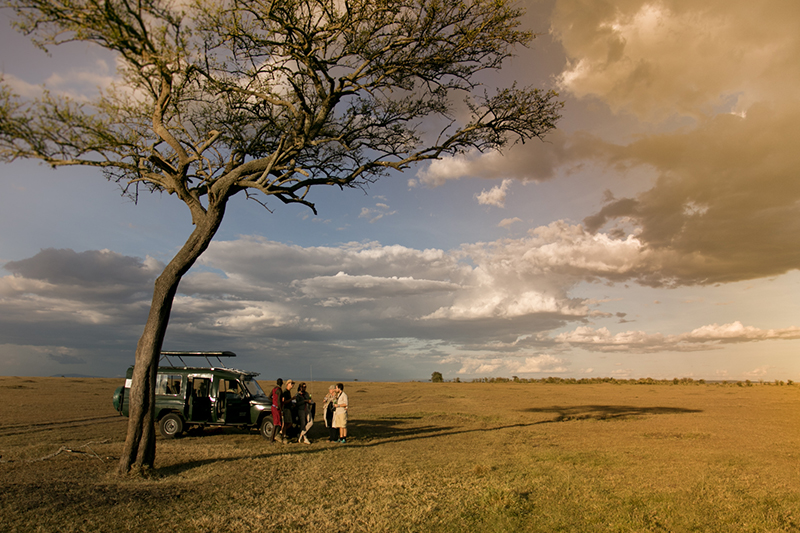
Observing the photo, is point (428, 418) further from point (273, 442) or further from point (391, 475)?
point (391, 475)

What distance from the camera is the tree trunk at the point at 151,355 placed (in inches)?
367

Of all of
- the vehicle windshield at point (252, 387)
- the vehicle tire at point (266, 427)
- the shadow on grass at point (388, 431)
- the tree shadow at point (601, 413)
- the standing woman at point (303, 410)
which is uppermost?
the vehicle windshield at point (252, 387)

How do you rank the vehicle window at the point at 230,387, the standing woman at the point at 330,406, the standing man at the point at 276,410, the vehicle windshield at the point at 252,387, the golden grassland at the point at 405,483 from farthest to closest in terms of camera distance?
the vehicle windshield at the point at 252,387 → the vehicle window at the point at 230,387 → the standing woman at the point at 330,406 → the standing man at the point at 276,410 → the golden grassland at the point at 405,483

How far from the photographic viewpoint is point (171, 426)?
15039 millimetres

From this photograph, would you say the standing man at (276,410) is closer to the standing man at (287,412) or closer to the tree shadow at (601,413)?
the standing man at (287,412)

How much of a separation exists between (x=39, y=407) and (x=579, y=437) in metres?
27.6

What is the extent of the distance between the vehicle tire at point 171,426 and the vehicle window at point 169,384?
0.89 m

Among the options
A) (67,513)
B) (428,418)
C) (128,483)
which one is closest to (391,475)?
(128,483)

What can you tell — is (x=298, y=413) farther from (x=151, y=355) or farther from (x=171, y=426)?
(x=151, y=355)

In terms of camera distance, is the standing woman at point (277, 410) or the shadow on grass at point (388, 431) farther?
the standing woman at point (277, 410)

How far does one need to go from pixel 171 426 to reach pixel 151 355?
22.1ft

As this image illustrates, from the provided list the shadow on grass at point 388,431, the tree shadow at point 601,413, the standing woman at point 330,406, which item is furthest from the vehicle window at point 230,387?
the tree shadow at point 601,413

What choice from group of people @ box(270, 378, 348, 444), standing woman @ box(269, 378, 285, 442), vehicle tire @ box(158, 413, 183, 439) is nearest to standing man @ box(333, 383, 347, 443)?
group of people @ box(270, 378, 348, 444)

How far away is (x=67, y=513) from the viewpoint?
256 inches
